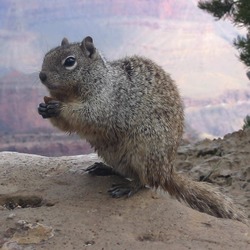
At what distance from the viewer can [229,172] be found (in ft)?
15.5

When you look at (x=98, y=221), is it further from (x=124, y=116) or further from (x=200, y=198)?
(x=200, y=198)

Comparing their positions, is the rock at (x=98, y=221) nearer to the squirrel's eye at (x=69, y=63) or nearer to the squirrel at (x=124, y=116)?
the squirrel at (x=124, y=116)

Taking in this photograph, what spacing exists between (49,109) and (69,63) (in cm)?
29

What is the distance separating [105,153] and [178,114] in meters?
0.47

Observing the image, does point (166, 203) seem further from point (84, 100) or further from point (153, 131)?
point (84, 100)

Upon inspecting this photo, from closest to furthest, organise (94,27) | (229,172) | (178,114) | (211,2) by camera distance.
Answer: (178,114) < (229,172) < (94,27) < (211,2)

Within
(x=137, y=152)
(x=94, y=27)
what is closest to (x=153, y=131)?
(x=137, y=152)

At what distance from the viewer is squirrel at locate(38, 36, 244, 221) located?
3393mm

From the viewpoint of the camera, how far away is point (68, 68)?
11.3 ft

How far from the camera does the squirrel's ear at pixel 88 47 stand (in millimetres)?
3543

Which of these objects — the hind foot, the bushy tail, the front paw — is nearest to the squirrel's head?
the front paw

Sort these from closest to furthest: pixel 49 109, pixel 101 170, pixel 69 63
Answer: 1. pixel 49 109
2. pixel 69 63
3. pixel 101 170

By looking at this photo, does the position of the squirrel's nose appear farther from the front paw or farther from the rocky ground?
the rocky ground

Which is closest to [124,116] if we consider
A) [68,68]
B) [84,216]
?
[68,68]
